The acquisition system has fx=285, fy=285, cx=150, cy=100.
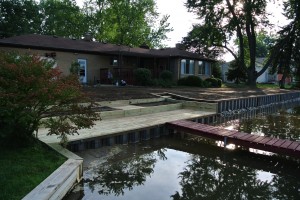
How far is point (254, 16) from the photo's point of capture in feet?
105

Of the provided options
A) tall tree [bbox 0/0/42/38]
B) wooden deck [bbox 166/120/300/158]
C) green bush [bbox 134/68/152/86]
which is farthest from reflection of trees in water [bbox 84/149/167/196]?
tall tree [bbox 0/0/42/38]

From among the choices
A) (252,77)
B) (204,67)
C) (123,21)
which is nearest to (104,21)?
(123,21)

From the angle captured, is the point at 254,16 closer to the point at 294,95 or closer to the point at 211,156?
the point at 294,95

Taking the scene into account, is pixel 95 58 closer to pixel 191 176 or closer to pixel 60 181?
pixel 191 176

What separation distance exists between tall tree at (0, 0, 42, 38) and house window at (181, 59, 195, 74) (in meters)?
19.3

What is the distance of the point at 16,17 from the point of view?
33.5m

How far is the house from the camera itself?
19.8m

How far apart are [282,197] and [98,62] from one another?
20.1 metres

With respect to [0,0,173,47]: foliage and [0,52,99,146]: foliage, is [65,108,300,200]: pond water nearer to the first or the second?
[0,52,99,146]: foliage

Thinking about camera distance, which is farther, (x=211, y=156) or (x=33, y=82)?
(x=211, y=156)

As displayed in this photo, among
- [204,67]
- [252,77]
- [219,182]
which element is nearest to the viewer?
[219,182]

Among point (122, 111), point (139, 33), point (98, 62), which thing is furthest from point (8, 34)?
point (122, 111)

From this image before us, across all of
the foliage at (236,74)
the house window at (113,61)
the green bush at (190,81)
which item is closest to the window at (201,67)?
the green bush at (190,81)

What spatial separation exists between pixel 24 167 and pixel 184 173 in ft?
10.7
